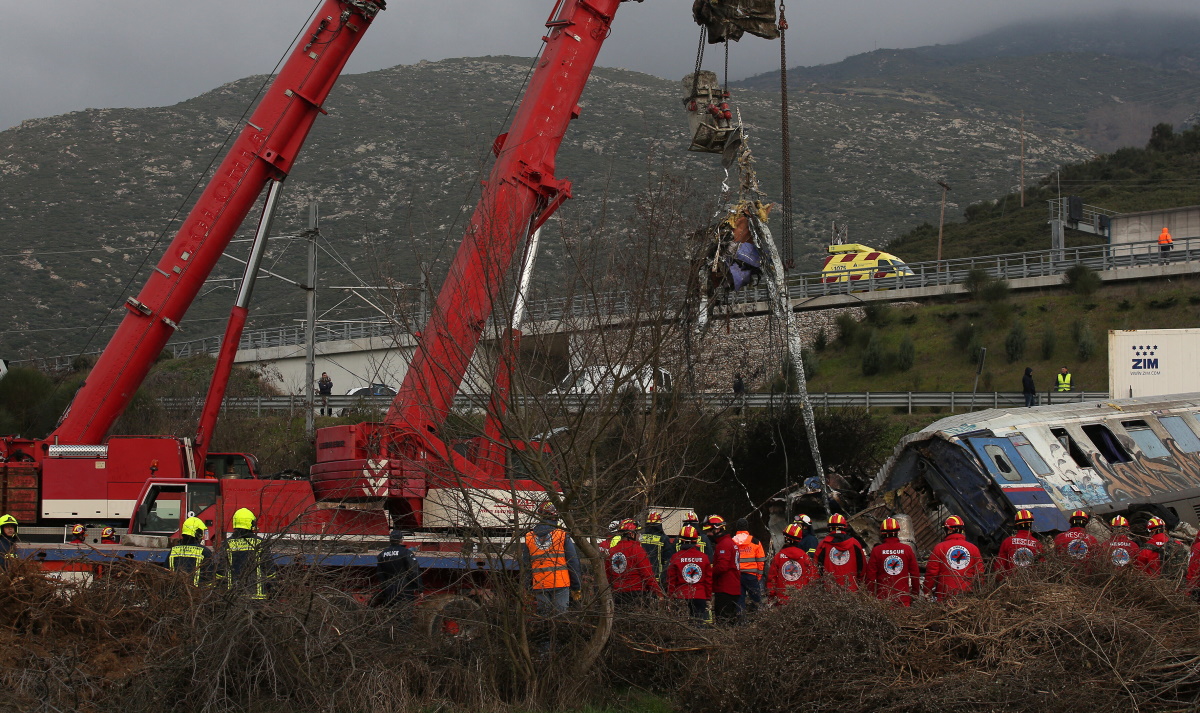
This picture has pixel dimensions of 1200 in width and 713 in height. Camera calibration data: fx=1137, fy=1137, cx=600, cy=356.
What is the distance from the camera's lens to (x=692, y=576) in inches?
465

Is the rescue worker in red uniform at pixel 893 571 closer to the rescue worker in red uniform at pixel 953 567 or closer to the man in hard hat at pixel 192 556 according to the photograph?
the rescue worker in red uniform at pixel 953 567

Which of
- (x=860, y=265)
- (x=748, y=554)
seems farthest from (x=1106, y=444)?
(x=860, y=265)

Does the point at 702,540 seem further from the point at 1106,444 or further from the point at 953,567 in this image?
the point at 1106,444

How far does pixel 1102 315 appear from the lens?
3925 centimetres

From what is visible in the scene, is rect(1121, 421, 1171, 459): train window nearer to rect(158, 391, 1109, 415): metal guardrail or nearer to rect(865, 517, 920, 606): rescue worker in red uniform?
rect(865, 517, 920, 606): rescue worker in red uniform

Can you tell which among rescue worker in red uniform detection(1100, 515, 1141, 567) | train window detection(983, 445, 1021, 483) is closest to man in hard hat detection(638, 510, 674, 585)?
rescue worker in red uniform detection(1100, 515, 1141, 567)

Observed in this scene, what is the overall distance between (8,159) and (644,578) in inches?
4204

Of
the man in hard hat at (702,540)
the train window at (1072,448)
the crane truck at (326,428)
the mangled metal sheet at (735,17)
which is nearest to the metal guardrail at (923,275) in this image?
the train window at (1072,448)

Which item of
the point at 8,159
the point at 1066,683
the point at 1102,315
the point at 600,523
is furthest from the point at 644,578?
the point at 8,159

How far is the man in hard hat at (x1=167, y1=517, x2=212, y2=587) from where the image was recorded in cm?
1026

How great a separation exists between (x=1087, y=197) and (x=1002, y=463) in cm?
5910

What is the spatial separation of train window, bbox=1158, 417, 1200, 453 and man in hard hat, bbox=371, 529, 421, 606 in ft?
39.2

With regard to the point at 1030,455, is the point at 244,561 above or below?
below

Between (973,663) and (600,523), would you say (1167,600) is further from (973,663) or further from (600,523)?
(600,523)
